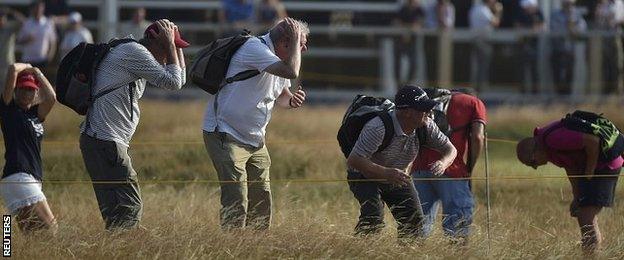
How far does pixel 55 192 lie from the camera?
1393 centimetres

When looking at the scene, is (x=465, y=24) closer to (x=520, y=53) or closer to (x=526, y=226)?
(x=520, y=53)

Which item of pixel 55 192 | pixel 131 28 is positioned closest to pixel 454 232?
pixel 55 192

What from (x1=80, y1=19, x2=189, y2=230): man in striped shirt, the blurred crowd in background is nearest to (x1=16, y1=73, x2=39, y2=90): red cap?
(x1=80, y1=19, x2=189, y2=230): man in striped shirt

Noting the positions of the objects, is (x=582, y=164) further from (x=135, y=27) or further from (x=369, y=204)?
(x=135, y=27)

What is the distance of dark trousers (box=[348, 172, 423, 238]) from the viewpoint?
11109 millimetres

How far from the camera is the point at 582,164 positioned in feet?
38.5

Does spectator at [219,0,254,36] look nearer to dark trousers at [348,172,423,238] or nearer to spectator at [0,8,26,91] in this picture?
spectator at [0,8,26,91]

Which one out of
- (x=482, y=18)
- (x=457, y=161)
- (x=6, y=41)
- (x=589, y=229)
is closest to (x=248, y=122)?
(x=457, y=161)

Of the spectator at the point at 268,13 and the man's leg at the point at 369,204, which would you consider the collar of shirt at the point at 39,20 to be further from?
the man's leg at the point at 369,204

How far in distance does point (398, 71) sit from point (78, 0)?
5.94 m

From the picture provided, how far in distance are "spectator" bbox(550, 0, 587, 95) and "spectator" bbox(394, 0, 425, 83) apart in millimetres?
2152

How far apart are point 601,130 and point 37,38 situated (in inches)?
519

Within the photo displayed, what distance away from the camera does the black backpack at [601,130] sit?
37.9 ft

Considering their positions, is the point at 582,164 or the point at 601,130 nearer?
the point at 601,130
